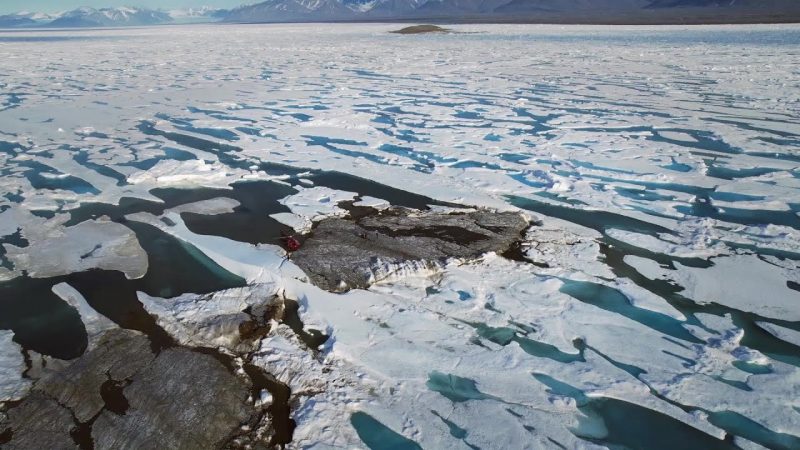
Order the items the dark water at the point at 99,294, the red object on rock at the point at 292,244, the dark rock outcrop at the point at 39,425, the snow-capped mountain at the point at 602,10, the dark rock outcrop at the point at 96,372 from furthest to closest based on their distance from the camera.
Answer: the snow-capped mountain at the point at 602,10
the red object on rock at the point at 292,244
the dark water at the point at 99,294
the dark rock outcrop at the point at 96,372
the dark rock outcrop at the point at 39,425

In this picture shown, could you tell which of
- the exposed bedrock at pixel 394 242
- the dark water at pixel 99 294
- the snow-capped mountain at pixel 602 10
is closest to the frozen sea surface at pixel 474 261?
the dark water at pixel 99 294

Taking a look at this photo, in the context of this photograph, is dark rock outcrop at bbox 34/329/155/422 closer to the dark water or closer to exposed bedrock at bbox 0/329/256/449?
exposed bedrock at bbox 0/329/256/449

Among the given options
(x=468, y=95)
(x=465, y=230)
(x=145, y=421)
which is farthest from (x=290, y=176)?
(x=468, y=95)

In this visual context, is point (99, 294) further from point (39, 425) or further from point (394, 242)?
point (394, 242)

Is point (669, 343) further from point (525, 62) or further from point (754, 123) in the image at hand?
point (525, 62)

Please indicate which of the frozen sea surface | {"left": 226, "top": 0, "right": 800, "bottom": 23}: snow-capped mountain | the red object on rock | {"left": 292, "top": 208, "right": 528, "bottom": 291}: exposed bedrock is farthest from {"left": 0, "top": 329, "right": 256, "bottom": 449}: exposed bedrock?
{"left": 226, "top": 0, "right": 800, "bottom": 23}: snow-capped mountain

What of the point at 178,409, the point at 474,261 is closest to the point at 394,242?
the point at 474,261

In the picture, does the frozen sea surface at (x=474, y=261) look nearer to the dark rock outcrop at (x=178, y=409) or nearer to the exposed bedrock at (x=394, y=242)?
the exposed bedrock at (x=394, y=242)
